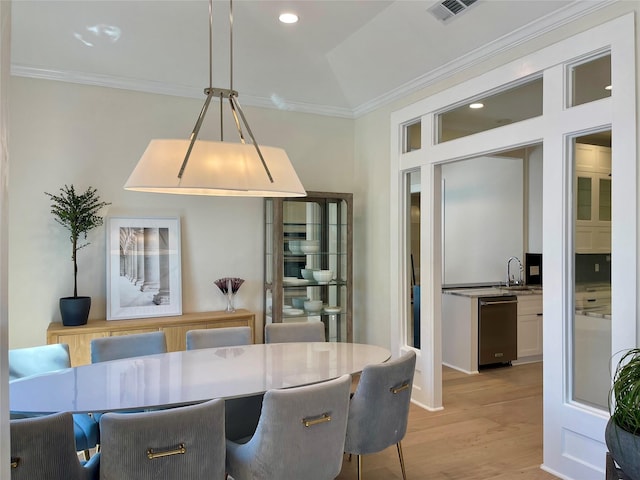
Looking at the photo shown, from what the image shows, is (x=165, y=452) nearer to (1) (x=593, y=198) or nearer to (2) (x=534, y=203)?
(1) (x=593, y=198)

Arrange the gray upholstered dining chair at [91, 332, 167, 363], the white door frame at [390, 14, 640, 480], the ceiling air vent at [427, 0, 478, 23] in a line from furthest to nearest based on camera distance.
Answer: the ceiling air vent at [427, 0, 478, 23] → the gray upholstered dining chair at [91, 332, 167, 363] → the white door frame at [390, 14, 640, 480]

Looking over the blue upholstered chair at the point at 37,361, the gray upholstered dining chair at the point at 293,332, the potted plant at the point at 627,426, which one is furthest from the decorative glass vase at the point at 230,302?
the potted plant at the point at 627,426

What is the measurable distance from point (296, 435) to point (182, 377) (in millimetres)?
811

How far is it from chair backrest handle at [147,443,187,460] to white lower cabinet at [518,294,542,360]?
15.9 feet

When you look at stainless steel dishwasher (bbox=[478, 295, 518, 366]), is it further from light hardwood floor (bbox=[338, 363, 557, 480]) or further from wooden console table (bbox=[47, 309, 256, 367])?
wooden console table (bbox=[47, 309, 256, 367])

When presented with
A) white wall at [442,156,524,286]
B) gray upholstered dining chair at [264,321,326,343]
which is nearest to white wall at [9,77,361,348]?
gray upholstered dining chair at [264,321,326,343]

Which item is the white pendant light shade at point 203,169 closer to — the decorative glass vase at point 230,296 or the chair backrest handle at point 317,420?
the chair backrest handle at point 317,420

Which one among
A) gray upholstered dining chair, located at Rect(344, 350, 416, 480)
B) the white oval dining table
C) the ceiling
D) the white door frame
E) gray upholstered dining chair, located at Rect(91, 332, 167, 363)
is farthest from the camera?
the ceiling

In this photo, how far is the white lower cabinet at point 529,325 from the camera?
5.80 m

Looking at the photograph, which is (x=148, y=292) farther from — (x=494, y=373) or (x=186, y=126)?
(x=494, y=373)

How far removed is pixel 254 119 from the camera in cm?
505

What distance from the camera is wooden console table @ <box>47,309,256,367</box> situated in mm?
3900

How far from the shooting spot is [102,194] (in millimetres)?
4379

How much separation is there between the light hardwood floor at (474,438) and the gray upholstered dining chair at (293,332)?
93 cm
